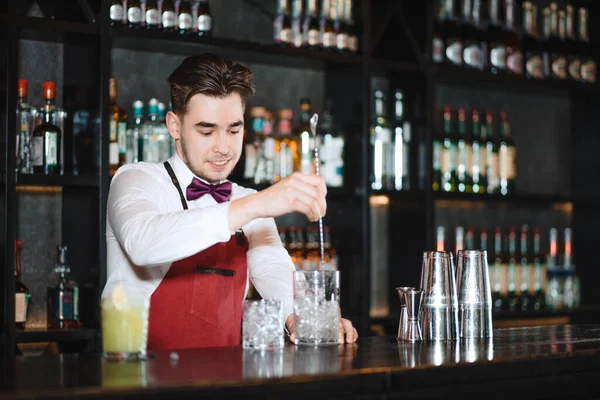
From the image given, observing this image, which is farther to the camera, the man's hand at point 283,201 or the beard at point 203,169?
the beard at point 203,169

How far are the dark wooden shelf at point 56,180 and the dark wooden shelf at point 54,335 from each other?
1.59 feet

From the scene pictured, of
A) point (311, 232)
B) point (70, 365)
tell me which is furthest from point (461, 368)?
point (311, 232)

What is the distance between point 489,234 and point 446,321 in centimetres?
227

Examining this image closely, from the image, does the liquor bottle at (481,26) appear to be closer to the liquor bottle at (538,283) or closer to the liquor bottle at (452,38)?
the liquor bottle at (452,38)

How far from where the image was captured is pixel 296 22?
342cm

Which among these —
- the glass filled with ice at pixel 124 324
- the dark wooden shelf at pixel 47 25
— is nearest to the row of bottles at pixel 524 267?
the dark wooden shelf at pixel 47 25

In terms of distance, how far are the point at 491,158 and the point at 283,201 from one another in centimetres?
243

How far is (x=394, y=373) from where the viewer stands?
A: 1.38 m

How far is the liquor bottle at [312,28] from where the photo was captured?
3.41 m

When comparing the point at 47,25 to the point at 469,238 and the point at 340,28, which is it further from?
the point at 469,238

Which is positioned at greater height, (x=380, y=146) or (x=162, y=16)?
(x=162, y=16)

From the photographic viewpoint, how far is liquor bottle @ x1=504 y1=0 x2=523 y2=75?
3.94 metres

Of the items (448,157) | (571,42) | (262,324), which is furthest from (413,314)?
(571,42)

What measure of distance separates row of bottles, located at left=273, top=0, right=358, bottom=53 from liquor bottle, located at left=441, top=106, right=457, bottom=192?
60 centimetres
